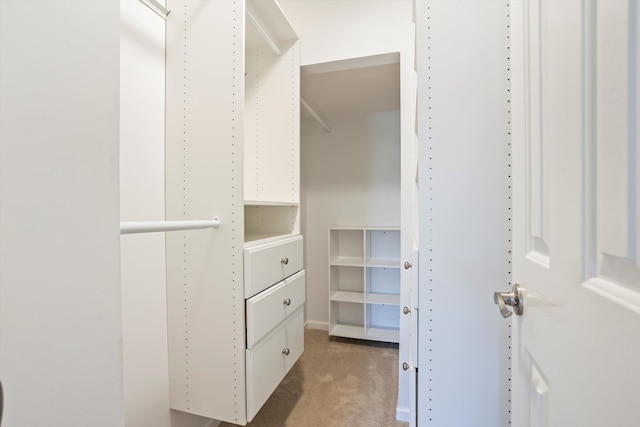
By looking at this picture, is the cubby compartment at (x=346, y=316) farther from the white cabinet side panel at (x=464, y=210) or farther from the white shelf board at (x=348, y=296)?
the white cabinet side panel at (x=464, y=210)

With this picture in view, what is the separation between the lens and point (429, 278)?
838 millimetres

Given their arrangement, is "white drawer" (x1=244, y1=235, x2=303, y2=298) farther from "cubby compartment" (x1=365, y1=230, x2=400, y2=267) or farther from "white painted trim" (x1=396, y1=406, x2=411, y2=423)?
A: "cubby compartment" (x1=365, y1=230, x2=400, y2=267)

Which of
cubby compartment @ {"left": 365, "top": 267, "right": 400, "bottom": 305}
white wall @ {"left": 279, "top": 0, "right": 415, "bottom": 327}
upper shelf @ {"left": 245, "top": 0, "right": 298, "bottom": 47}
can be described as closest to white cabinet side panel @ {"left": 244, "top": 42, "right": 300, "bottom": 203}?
upper shelf @ {"left": 245, "top": 0, "right": 298, "bottom": 47}

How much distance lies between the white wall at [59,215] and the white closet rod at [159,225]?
1.25 feet

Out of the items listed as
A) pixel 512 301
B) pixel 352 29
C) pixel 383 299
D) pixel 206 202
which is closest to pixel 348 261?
pixel 383 299

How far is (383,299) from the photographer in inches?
103

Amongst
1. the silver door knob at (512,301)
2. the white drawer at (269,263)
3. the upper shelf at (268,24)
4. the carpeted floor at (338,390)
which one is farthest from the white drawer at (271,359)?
the upper shelf at (268,24)

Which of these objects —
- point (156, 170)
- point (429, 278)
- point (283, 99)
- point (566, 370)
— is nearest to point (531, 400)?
point (566, 370)

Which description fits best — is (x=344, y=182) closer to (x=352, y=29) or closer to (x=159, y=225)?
(x=352, y=29)

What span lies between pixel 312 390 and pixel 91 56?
208 centimetres

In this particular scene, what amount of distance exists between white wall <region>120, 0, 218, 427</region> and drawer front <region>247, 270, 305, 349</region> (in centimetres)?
42

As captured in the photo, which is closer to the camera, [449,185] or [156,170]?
[449,185]

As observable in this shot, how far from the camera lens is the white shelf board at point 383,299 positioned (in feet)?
8.28

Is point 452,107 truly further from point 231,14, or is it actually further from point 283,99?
point 283,99
